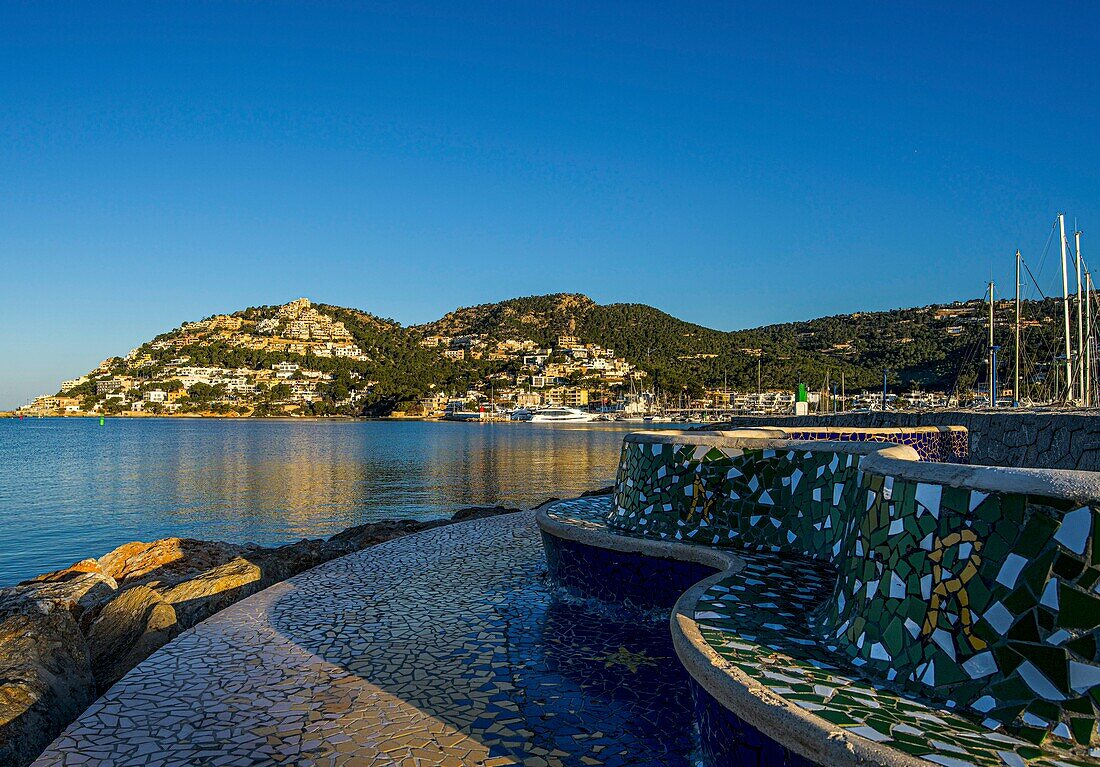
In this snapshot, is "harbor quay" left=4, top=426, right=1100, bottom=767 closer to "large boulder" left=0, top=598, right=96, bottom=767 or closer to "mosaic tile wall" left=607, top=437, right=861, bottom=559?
"mosaic tile wall" left=607, top=437, right=861, bottom=559

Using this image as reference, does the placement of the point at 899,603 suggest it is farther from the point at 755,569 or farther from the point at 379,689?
the point at 379,689

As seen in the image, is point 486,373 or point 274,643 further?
point 486,373

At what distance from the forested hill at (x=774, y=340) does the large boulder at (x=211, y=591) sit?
140 feet

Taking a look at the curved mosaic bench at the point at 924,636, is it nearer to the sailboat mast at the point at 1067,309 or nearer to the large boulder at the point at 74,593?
the large boulder at the point at 74,593

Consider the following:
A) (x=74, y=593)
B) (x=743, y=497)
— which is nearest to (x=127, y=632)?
(x=74, y=593)

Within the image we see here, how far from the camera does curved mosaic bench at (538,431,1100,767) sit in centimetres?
275

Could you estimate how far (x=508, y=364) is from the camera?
16000 centimetres

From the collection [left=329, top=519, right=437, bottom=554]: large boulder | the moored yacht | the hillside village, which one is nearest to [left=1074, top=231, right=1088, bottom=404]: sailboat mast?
[left=329, top=519, right=437, bottom=554]: large boulder

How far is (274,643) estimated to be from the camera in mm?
6137

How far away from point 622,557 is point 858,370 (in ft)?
358

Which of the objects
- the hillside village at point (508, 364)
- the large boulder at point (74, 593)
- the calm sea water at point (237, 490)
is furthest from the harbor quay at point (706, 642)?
the hillside village at point (508, 364)

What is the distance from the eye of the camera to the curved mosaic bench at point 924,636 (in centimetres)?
275

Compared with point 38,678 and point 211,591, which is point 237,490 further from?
point 38,678

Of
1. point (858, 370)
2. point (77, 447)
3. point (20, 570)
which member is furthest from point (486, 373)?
point (20, 570)
